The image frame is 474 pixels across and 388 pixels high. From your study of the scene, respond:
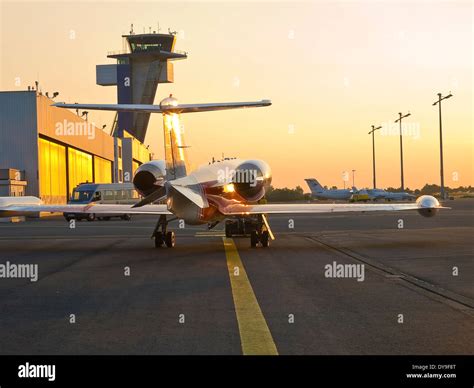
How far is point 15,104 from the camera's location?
191 feet

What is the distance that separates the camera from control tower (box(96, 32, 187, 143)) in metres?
102

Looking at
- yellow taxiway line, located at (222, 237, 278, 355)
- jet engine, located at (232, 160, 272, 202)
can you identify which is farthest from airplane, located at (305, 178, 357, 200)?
yellow taxiway line, located at (222, 237, 278, 355)

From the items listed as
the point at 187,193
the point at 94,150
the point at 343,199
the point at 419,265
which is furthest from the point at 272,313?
the point at 343,199

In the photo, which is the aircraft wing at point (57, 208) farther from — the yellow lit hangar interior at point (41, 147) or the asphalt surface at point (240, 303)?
the yellow lit hangar interior at point (41, 147)

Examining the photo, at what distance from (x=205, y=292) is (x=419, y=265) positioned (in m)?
6.93

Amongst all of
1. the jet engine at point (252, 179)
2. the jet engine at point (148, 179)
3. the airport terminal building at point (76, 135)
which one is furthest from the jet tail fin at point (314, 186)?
the jet engine at point (148, 179)

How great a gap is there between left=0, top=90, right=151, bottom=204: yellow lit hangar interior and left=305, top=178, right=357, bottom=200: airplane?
4849cm

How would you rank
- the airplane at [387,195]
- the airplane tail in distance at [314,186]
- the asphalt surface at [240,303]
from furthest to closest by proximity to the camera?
the airplane tail in distance at [314,186] < the airplane at [387,195] < the asphalt surface at [240,303]

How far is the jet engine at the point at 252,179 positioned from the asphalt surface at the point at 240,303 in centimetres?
513

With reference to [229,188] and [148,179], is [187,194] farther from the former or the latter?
[229,188]

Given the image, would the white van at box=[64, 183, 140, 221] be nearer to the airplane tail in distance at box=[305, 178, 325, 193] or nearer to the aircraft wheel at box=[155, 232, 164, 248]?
the aircraft wheel at box=[155, 232, 164, 248]

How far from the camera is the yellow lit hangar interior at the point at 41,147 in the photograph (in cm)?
5834

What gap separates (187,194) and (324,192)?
339 feet

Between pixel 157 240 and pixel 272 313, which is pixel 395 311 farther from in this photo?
pixel 157 240
